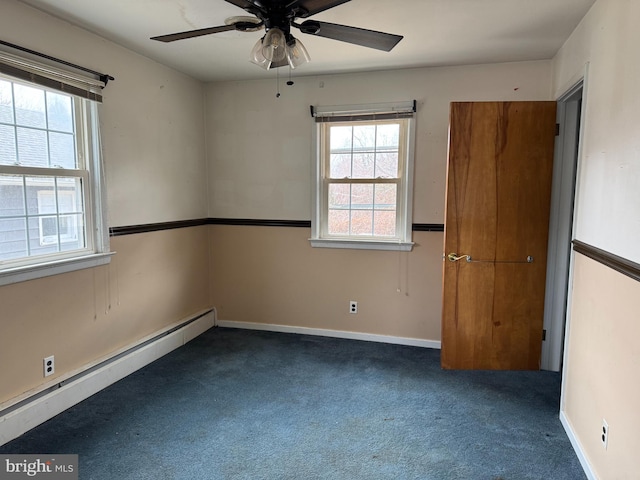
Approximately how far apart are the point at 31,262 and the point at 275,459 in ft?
5.92

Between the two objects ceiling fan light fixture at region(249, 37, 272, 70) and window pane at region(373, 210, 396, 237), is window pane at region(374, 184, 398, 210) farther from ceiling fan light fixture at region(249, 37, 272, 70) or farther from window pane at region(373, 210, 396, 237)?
ceiling fan light fixture at region(249, 37, 272, 70)

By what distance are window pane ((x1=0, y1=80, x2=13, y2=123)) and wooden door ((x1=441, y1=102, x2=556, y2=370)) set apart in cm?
280

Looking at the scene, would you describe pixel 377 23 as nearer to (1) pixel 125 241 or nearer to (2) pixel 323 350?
(1) pixel 125 241

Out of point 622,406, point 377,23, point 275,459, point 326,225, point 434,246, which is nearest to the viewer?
point 622,406

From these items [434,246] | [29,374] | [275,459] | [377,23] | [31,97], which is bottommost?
[275,459]

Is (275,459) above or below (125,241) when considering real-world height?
below

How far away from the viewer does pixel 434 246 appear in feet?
10.9

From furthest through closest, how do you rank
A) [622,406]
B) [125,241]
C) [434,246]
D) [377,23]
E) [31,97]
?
[434,246] → [125,241] → [377,23] → [31,97] → [622,406]

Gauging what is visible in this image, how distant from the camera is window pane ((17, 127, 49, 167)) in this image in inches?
85.1

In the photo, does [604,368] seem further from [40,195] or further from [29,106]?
[29,106]

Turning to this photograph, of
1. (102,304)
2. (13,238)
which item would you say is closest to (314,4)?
(13,238)

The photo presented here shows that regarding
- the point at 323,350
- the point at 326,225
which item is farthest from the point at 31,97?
the point at 323,350

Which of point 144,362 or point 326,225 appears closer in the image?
point 144,362

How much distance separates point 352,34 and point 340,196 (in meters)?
1.86
